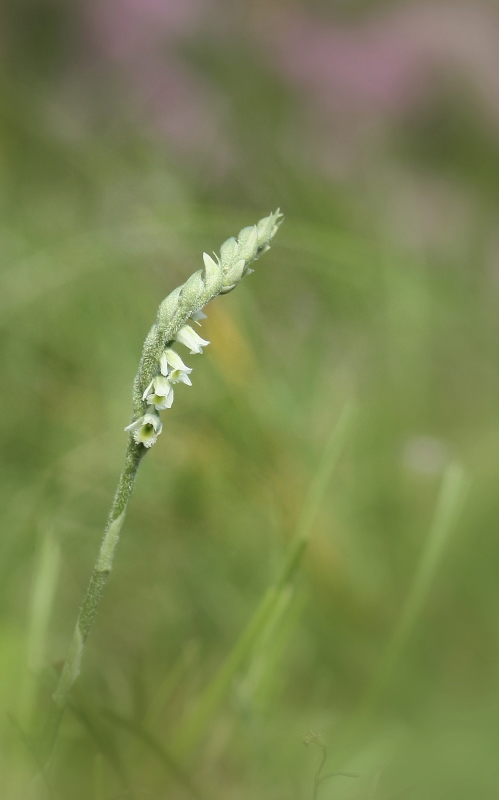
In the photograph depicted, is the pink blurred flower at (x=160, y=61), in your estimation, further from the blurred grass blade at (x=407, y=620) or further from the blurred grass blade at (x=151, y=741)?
the blurred grass blade at (x=151, y=741)

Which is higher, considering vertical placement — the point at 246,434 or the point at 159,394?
the point at 246,434

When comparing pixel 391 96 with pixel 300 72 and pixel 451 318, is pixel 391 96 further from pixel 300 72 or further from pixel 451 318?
pixel 451 318

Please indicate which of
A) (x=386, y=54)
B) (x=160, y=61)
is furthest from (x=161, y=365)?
(x=386, y=54)

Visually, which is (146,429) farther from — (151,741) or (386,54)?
(386,54)

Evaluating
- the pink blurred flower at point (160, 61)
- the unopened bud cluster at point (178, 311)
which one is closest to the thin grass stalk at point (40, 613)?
the unopened bud cluster at point (178, 311)

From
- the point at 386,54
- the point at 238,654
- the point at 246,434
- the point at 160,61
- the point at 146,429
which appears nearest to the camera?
the point at 146,429

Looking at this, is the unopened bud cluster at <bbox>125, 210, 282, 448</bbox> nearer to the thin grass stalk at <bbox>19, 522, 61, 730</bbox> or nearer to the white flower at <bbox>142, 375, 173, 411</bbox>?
the white flower at <bbox>142, 375, 173, 411</bbox>

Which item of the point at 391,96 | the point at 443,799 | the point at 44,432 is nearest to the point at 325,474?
the point at 443,799

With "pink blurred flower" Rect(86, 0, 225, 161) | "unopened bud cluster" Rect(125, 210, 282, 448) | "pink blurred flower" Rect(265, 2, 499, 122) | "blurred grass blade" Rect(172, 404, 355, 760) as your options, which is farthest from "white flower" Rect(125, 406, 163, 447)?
"pink blurred flower" Rect(265, 2, 499, 122)
